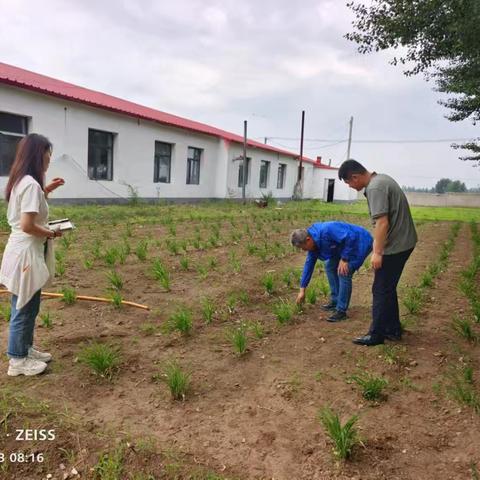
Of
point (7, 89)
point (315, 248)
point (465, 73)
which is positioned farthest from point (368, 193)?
point (7, 89)

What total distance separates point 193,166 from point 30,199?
19.1m

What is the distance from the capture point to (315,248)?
4.36m

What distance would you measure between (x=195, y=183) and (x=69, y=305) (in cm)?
1749

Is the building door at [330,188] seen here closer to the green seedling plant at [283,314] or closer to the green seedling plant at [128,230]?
the green seedling plant at [128,230]

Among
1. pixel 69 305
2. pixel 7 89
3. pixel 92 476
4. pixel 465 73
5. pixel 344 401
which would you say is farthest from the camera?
pixel 7 89

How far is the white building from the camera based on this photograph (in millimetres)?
13164

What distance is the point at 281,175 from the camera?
31406 mm

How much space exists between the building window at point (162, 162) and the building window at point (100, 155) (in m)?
2.58

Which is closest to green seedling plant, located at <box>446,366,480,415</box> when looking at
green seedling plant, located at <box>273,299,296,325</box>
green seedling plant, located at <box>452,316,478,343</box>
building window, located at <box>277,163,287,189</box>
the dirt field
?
the dirt field

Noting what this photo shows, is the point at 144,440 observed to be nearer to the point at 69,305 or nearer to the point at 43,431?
the point at 43,431

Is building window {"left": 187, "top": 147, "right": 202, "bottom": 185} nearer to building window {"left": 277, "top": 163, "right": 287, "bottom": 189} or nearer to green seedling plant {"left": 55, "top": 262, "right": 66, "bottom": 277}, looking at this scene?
building window {"left": 277, "top": 163, "right": 287, "bottom": 189}

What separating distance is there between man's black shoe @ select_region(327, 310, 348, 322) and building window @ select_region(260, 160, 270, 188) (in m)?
23.9

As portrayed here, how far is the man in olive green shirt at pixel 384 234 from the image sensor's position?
11.8 feet

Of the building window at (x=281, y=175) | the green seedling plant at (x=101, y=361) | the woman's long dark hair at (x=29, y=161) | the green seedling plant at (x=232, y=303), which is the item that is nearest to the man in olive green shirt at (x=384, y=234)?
the green seedling plant at (x=232, y=303)
